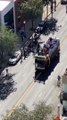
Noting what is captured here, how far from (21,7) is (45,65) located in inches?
835

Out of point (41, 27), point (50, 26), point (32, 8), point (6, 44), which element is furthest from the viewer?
point (50, 26)

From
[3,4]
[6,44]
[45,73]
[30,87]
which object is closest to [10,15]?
[3,4]

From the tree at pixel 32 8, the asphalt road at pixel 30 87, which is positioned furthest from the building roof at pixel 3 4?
the asphalt road at pixel 30 87

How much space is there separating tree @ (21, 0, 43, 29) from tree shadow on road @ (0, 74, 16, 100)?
2001 centimetres

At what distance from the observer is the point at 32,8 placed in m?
101

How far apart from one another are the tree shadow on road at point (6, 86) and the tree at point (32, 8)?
20006 mm

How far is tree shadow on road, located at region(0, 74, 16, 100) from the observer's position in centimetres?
8038

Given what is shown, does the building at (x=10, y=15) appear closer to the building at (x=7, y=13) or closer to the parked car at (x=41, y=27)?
the building at (x=7, y=13)

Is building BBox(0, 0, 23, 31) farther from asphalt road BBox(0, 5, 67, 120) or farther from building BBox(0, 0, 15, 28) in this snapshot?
asphalt road BBox(0, 5, 67, 120)

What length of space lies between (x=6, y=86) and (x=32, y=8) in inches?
958

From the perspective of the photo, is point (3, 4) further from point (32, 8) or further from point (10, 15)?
point (32, 8)

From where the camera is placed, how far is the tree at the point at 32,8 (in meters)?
101

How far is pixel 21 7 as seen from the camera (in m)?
103

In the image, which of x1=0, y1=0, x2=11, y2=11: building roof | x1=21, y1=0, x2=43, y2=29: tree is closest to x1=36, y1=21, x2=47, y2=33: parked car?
x1=21, y1=0, x2=43, y2=29: tree
